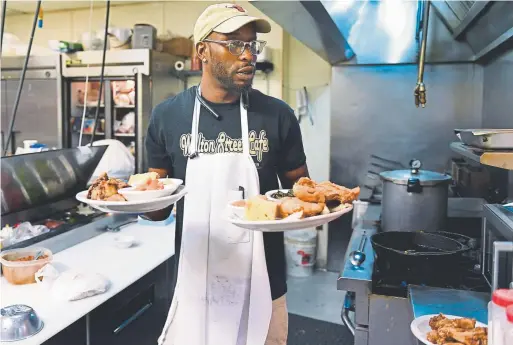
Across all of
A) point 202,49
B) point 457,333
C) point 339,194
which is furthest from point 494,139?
point 202,49

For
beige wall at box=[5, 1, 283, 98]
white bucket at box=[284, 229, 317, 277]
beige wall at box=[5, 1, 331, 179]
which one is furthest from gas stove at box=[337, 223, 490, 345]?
beige wall at box=[5, 1, 283, 98]

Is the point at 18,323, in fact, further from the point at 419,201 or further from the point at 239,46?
the point at 419,201

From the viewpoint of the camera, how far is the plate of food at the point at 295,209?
1.18 metres

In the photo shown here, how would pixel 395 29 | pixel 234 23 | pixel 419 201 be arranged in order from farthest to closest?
1. pixel 395 29
2. pixel 419 201
3. pixel 234 23

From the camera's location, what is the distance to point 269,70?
470cm

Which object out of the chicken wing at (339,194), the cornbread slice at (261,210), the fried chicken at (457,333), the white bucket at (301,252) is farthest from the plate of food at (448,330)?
the white bucket at (301,252)

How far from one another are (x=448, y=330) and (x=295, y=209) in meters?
0.60

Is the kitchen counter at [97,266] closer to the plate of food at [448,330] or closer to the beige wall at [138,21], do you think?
the plate of food at [448,330]

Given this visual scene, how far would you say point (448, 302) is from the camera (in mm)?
1731

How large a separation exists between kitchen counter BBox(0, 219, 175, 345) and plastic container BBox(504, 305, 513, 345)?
1343 millimetres

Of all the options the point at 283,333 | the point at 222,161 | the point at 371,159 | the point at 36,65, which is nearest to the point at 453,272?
the point at 283,333

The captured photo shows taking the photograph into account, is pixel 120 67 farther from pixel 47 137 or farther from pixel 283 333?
pixel 283 333

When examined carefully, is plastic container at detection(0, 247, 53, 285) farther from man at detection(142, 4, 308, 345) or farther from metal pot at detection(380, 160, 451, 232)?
metal pot at detection(380, 160, 451, 232)

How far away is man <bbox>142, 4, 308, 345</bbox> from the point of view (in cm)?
172
